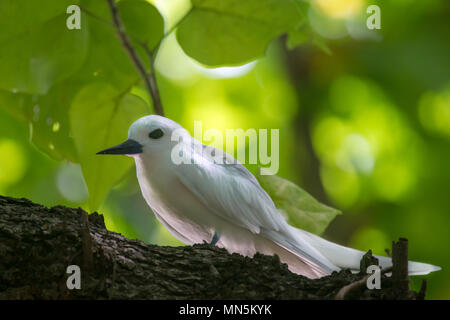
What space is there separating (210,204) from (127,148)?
25cm

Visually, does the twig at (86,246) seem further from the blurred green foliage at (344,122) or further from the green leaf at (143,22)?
the blurred green foliage at (344,122)

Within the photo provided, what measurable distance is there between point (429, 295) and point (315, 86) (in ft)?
4.62

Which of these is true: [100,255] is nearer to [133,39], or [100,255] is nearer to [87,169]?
[87,169]

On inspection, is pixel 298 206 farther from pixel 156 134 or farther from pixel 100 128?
pixel 100 128

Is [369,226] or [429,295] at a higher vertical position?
[369,226]

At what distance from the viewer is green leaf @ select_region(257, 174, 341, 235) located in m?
1.48

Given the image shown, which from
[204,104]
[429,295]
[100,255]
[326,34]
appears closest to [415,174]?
[429,295]

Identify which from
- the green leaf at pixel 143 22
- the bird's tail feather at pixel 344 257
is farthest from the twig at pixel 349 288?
the green leaf at pixel 143 22

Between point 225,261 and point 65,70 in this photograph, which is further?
point 65,70

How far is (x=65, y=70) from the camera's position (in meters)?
1.41

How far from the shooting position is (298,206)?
150cm

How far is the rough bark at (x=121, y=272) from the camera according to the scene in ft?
3.60

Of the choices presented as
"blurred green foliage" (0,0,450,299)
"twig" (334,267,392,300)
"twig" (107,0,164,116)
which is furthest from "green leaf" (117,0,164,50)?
"twig" (334,267,392,300)

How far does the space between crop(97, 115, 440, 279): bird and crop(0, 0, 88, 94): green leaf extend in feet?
0.90
